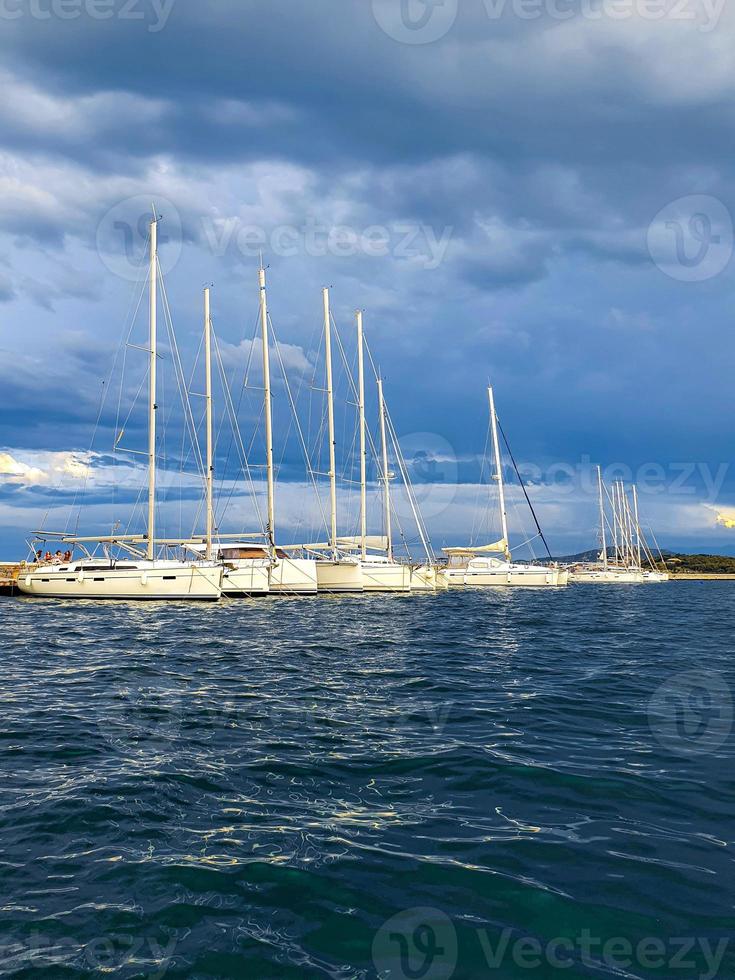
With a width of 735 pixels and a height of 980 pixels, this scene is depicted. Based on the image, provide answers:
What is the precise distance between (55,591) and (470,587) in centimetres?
5123

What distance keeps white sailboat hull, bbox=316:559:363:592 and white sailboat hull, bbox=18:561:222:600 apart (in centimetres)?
1133

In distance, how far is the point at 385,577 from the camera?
5544 cm

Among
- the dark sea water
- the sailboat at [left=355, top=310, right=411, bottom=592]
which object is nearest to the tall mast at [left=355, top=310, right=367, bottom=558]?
the sailboat at [left=355, top=310, right=411, bottom=592]

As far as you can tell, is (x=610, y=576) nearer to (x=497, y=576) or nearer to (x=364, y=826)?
(x=497, y=576)

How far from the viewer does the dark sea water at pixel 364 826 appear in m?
5.03

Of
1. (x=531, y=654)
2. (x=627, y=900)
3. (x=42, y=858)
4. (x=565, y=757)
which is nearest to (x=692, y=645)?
(x=531, y=654)

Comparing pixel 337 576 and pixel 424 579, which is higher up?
pixel 337 576

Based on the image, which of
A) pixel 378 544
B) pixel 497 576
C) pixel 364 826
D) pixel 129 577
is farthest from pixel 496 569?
pixel 364 826

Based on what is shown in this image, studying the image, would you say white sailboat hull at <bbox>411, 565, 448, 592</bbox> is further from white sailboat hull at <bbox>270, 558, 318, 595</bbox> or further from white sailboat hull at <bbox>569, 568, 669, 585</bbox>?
white sailboat hull at <bbox>569, 568, 669, 585</bbox>

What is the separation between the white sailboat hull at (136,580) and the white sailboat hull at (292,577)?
5.63m

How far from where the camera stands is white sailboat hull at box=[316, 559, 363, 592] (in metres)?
52.8

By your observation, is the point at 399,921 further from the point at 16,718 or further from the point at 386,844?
the point at 16,718

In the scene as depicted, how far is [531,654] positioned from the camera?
22203mm

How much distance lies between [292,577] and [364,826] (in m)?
41.4
